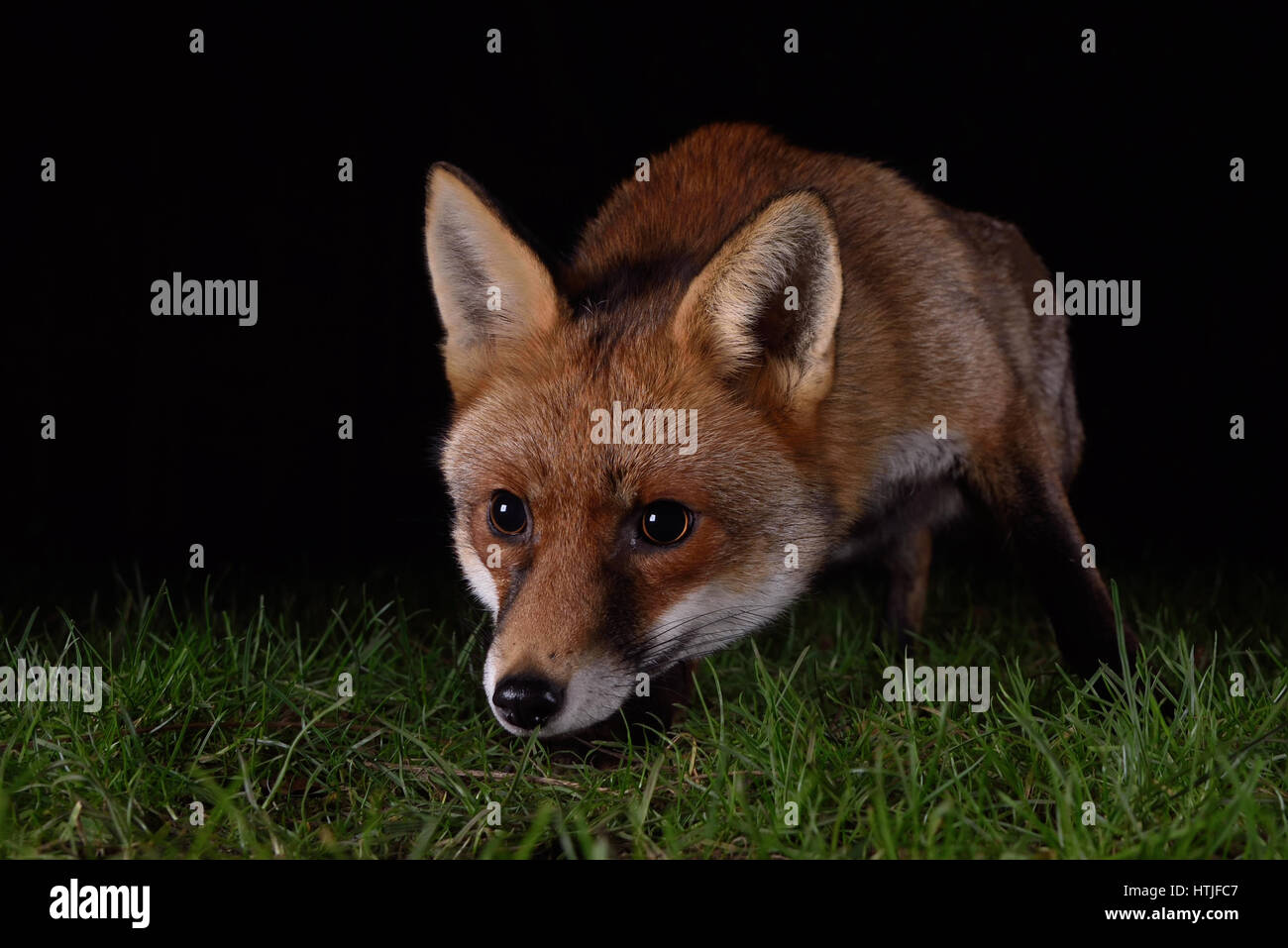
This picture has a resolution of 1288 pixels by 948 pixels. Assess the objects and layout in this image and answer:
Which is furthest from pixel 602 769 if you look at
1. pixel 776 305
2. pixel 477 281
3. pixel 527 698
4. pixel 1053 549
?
pixel 1053 549

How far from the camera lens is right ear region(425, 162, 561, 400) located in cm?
342

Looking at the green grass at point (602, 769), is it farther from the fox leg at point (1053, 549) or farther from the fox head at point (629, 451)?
the fox head at point (629, 451)

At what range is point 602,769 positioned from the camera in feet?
11.2

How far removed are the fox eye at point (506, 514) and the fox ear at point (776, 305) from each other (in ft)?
2.33

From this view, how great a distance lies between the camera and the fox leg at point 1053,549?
3.79 metres

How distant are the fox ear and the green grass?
3.04 feet

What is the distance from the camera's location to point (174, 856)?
2.51 metres

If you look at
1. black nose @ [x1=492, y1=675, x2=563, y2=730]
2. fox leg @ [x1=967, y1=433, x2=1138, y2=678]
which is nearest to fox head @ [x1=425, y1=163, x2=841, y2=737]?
black nose @ [x1=492, y1=675, x2=563, y2=730]

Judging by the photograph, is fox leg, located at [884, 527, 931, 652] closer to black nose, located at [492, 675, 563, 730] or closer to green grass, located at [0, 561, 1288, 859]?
green grass, located at [0, 561, 1288, 859]

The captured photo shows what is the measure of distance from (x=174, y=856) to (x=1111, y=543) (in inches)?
227

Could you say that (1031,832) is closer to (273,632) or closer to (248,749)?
(248,749)
